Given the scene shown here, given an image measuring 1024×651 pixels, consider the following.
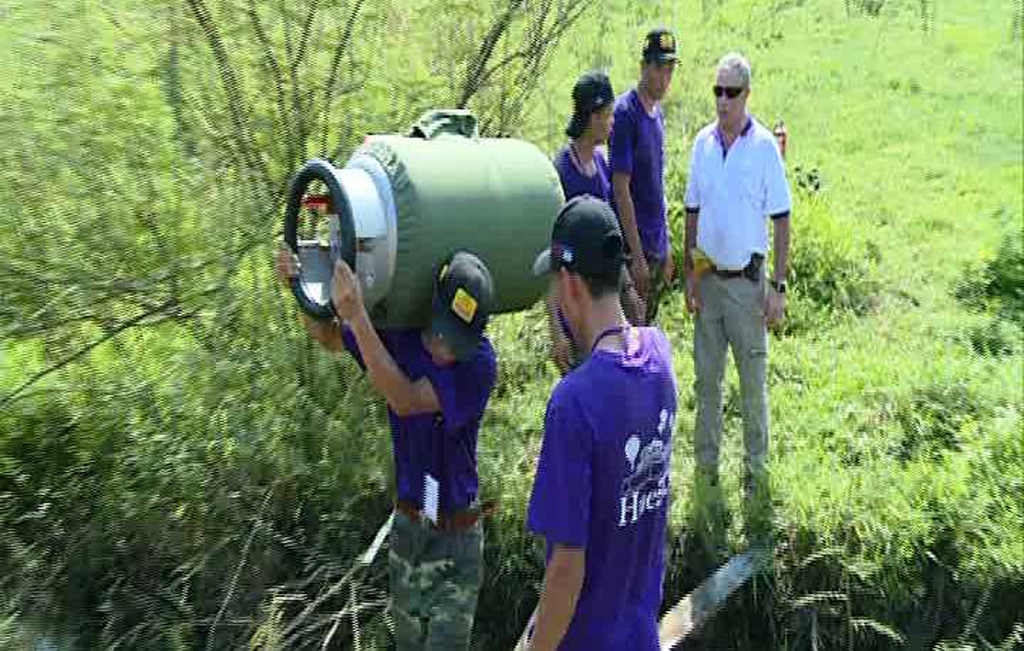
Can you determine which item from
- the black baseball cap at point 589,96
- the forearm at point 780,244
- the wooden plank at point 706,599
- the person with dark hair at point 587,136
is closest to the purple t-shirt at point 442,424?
the wooden plank at point 706,599

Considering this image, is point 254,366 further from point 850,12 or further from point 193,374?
point 850,12

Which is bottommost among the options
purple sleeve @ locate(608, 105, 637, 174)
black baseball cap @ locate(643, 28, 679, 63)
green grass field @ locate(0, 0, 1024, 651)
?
green grass field @ locate(0, 0, 1024, 651)

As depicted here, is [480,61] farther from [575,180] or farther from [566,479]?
[566,479]

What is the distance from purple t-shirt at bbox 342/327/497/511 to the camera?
3.03 meters

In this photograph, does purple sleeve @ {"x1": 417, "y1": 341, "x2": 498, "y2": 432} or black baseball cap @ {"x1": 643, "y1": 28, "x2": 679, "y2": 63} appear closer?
purple sleeve @ {"x1": 417, "y1": 341, "x2": 498, "y2": 432}

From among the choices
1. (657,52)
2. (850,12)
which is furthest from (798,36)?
(657,52)

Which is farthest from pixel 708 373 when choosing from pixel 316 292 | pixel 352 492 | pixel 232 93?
pixel 232 93

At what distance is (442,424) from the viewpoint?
3.09 meters

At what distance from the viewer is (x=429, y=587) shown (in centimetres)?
321

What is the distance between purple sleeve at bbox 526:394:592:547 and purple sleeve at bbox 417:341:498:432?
0.82 m

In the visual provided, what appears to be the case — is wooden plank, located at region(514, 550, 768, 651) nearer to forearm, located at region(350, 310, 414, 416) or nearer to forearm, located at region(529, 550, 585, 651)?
forearm, located at region(350, 310, 414, 416)

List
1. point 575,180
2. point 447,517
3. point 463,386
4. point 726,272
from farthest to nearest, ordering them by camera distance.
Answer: point 726,272 → point 575,180 → point 447,517 → point 463,386

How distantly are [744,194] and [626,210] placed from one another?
54 centimetres

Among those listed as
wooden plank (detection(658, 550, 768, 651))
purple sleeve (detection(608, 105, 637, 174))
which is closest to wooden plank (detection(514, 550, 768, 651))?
wooden plank (detection(658, 550, 768, 651))
